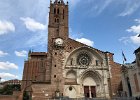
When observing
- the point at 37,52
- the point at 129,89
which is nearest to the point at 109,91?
the point at 129,89

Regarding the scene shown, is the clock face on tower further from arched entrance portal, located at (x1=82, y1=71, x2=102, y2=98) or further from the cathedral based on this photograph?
arched entrance portal, located at (x1=82, y1=71, x2=102, y2=98)

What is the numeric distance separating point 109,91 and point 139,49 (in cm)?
1185

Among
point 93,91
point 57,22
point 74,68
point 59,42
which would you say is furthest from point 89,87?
point 57,22

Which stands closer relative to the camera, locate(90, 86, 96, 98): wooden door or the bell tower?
locate(90, 86, 96, 98): wooden door

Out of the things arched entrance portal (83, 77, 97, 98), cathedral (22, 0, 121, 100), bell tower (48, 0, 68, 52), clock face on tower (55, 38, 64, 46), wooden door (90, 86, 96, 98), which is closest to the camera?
cathedral (22, 0, 121, 100)

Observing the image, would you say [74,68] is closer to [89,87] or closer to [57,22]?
[89,87]

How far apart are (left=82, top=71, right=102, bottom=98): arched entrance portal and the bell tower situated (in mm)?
8642

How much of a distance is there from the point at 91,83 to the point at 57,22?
1425 centimetres

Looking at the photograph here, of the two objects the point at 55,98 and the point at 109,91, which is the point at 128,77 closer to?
the point at 109,91

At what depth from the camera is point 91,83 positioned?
38469mm

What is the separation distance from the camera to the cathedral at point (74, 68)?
1387 inches

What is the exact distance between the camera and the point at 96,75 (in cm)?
3828

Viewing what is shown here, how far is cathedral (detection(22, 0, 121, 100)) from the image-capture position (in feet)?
116

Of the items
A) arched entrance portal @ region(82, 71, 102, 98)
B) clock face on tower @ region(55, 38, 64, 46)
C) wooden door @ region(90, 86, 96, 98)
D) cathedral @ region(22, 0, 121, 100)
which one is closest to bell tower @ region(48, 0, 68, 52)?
cathedral @ region(22, 0, 121, 100)
